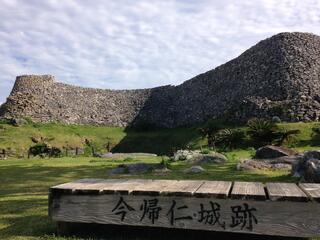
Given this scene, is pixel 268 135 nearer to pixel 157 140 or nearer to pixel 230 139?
pixel 230 139

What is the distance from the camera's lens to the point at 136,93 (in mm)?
47312

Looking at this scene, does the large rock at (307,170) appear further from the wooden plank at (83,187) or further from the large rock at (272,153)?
the wooden plank at (83,187)

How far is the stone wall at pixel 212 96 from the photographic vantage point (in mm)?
32094

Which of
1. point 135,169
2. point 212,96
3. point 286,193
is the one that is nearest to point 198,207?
point 286,193

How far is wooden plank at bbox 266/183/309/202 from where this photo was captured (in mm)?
4453

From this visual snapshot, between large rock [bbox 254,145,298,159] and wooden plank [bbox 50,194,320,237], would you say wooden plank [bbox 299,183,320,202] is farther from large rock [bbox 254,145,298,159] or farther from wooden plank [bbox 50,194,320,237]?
Answer: large rock [bbox 254,145,298,159]

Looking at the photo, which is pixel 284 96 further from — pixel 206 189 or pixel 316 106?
pixel 206 189

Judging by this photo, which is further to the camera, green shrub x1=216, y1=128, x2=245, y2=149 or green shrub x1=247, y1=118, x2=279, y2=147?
green shrub x1=216, y1=128, x2=245, y2=149

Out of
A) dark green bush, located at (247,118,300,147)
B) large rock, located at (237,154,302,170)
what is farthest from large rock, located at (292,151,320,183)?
dark green bush, located at (247,118,300,147)

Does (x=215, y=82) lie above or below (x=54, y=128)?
above

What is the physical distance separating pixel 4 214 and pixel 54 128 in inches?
1176

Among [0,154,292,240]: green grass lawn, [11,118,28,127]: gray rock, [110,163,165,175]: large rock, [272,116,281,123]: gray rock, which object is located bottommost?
[0,154,292,240]: green grass lawn

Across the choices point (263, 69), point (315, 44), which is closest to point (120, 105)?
point (263, 69)

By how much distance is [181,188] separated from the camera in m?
5.09
